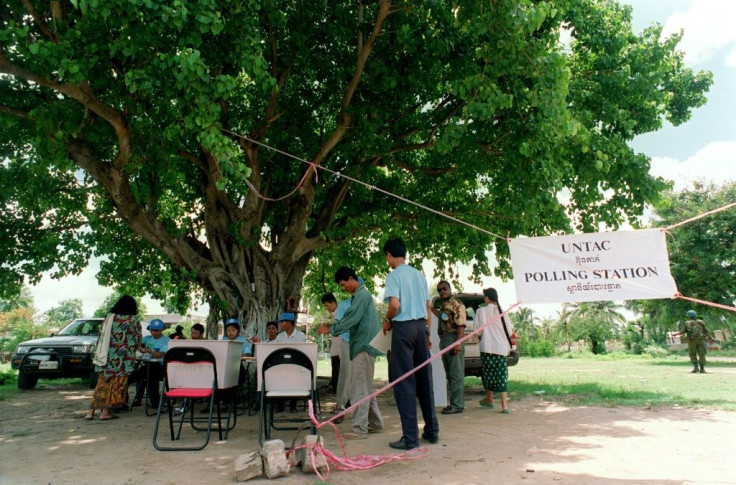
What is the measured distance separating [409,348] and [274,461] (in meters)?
1.74

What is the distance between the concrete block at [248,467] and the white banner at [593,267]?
2.96 m

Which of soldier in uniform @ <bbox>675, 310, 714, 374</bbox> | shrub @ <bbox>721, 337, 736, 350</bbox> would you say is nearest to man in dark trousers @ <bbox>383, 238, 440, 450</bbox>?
soldier in uniform @ <bbox>675, 310, 714, 374</bbox>

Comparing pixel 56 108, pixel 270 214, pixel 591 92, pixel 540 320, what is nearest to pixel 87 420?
pixel 56 108

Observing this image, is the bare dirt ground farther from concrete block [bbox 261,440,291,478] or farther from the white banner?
the white banner

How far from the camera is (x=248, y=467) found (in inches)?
164

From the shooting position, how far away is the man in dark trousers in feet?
16.7

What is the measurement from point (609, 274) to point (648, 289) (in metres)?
0.36

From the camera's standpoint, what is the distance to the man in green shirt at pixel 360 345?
5980 millimetres

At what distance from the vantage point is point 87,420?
7.51 metres

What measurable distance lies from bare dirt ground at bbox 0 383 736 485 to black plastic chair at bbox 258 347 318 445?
2.09ft

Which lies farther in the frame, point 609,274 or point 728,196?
point 728,196

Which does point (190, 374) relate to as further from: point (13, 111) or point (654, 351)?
point (654, 351)

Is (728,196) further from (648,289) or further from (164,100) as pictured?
(164,100)

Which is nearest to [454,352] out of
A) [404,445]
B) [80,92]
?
[404,445]
